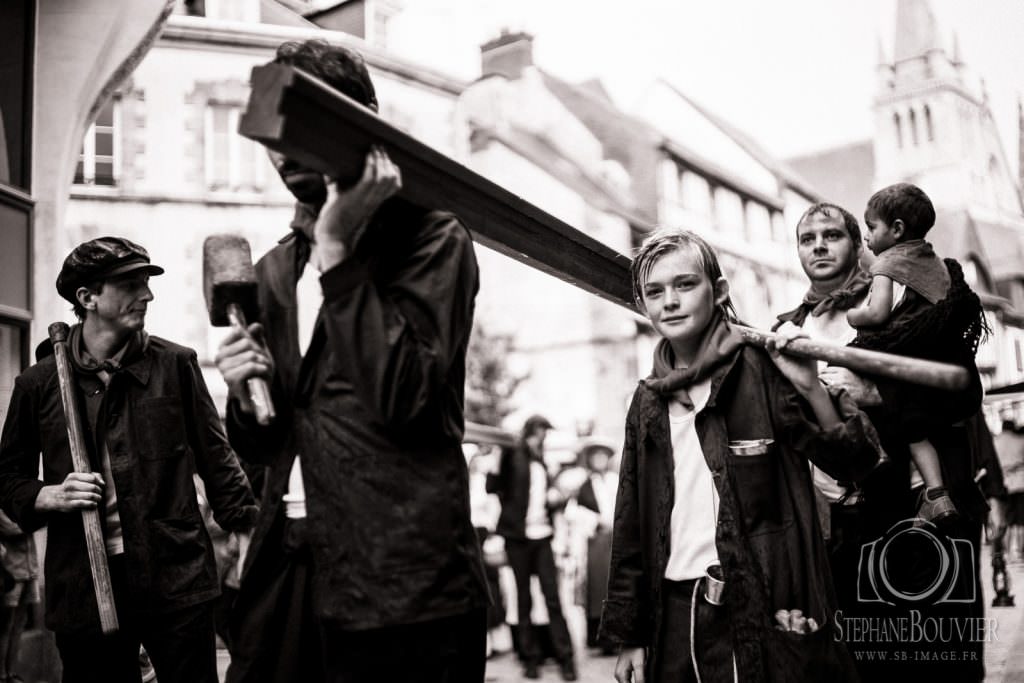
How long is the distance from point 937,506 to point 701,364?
4.29ft

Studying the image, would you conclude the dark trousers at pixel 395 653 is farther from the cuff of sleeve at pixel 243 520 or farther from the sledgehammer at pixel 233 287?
the cuff of sleeve at pixel 243 520

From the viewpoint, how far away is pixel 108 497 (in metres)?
3.64

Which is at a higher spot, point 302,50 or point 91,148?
point 91,148

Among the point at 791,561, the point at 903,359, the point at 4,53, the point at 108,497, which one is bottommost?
the point at 791,561

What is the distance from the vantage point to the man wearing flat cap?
354 centimetres

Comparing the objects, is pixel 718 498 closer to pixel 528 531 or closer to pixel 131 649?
pixel 131 649

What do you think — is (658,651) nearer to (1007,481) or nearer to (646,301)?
(646,301)

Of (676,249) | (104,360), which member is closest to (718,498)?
(676,249)

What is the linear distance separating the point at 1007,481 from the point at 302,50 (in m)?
8.73

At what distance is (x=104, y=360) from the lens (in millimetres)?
3795

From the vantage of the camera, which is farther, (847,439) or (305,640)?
(847,439)

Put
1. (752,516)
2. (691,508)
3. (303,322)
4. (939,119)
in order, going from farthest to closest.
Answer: (939,119)
(691,508)
(752,516)
(303,322)

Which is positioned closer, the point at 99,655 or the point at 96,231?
the point at 99,655

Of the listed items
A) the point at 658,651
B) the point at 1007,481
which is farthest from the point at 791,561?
the point at 1007,481
